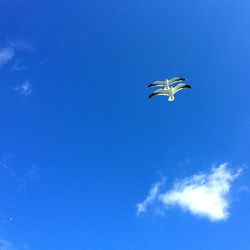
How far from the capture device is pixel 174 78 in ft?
263

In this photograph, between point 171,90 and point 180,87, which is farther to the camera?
point 180,87

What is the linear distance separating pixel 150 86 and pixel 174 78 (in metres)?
3.84

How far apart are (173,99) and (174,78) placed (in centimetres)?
329

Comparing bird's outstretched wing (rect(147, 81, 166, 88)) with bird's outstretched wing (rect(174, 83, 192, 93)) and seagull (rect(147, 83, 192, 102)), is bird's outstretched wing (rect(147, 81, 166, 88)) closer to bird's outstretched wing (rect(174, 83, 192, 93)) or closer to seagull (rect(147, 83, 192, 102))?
seagull (rect(147, 83, 192, 102))

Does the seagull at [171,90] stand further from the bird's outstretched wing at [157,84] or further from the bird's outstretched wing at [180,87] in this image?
the bird's outstretched wing at [157,84]

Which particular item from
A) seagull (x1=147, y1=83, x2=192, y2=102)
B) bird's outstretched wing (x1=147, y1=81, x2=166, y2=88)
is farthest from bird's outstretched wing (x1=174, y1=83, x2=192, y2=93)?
bird's outstretched wing (x1=147, y1=81, x2=166, y2=88)

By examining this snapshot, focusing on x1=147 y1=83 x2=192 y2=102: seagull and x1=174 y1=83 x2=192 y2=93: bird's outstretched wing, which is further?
x1=174 y1=83 x2=192 y2=93: bird's outstretched wing

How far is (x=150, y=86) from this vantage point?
261 ft

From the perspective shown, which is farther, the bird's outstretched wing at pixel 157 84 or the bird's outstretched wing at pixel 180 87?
the bird's outstretched wing at pixel 180 87

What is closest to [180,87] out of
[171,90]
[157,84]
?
[171,90]

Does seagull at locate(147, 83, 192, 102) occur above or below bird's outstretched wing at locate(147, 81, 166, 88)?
below

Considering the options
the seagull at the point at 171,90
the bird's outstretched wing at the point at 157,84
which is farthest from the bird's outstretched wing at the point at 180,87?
the bird's outstretched wing at the point at 157,84

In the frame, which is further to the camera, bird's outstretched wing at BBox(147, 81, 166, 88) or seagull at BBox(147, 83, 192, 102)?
seagull at BBox(147, 83, 192, 102)

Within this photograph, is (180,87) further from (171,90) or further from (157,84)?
(157,84)
